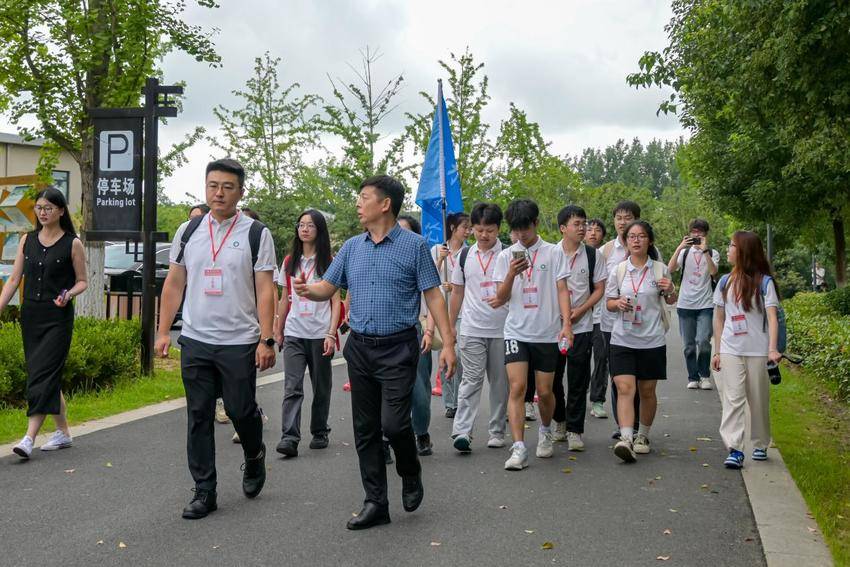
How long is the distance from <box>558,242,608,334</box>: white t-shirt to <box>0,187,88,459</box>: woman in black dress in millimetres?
3970

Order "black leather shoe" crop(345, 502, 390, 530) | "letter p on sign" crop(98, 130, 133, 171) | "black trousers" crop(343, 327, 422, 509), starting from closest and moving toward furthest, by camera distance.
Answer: "black leather shoe" crop(345, 502, 390, 530) → "black trousers" crop(343, 327, 422, 509) → "letter p on sign" crop(98, 130, 133, 171)

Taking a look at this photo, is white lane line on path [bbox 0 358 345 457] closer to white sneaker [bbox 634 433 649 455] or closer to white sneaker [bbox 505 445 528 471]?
white sneaker [bbox 505 445 528 471]

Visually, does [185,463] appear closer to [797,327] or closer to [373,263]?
[373,263]

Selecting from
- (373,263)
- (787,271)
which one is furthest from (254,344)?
(787,271)

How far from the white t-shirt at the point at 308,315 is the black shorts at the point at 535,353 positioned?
58.3 inches

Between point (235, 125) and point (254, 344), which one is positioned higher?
point (235, 125)

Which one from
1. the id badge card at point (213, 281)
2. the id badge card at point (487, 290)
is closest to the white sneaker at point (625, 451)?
the id badge card at point (487, 290)

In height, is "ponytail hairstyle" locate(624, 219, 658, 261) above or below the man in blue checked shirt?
above

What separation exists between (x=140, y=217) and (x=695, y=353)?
7.05m

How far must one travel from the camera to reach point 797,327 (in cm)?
1538

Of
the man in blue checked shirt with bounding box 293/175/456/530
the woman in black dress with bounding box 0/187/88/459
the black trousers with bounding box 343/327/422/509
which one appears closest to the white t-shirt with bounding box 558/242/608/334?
the man in blue checked shirt with bounding box 293/175/456/530

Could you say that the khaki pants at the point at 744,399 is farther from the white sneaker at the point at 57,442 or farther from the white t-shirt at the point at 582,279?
the white sneaker at the point at 57,442

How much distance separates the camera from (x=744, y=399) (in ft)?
23.6

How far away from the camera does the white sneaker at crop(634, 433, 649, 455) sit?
766 cm
